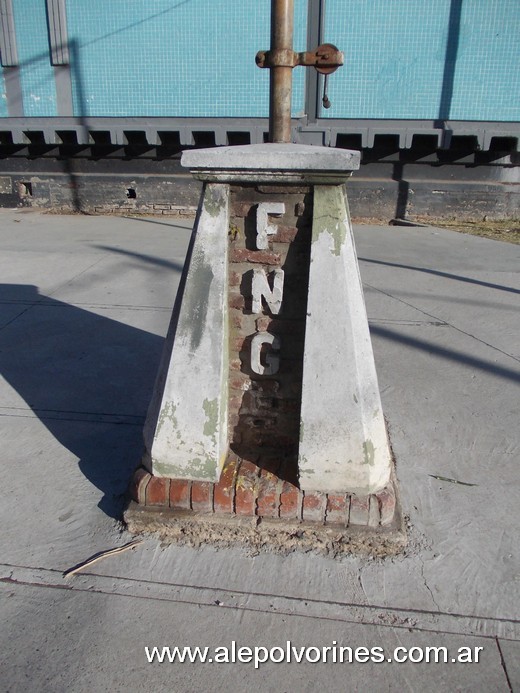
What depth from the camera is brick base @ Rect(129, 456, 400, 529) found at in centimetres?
233

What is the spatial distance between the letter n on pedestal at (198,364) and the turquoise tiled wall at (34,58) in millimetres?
10781

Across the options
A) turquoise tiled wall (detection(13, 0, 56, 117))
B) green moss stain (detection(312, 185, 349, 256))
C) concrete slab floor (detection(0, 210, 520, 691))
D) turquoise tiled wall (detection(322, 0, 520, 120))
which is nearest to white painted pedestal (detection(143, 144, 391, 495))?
green moss stain (detection(312, 185, 349, 256))

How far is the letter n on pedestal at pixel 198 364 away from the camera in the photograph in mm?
2258

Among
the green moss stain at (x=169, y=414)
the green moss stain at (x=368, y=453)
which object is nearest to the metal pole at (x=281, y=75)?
the green moss stain at (x=169, y=414)

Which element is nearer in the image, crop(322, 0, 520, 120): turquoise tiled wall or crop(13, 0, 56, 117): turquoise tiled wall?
crop(322, 0, 520, 120): turquoise tiled wall

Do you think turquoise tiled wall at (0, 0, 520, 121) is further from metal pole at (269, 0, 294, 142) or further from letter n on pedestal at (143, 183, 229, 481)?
letter n on pedestal at (143, 183, 229, 481)

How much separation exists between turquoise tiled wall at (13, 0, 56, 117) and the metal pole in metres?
10.5

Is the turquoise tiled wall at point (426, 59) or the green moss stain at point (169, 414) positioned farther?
the turquoise tiled wall at point (426, 59)

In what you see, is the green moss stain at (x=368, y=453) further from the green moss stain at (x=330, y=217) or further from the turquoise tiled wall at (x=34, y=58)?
the turquoise tiled wall at (x=34, y=58)

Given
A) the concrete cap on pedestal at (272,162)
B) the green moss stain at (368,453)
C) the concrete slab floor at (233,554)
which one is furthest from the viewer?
the green moss stain at (368,453)

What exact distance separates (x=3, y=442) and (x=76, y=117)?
9945 millimetres

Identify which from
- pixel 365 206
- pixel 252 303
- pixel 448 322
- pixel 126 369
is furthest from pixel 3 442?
pixel 365 206

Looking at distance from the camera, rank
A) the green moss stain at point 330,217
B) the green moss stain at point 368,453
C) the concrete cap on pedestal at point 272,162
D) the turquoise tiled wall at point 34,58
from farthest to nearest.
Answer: the turquoise tiled wall at point 34,58 → the green moss stain at point 368,453 → the green moss stain at point 330,217 → the concrete cap on pedestal at point 272,162

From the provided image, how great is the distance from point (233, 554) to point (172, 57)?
10.7m
